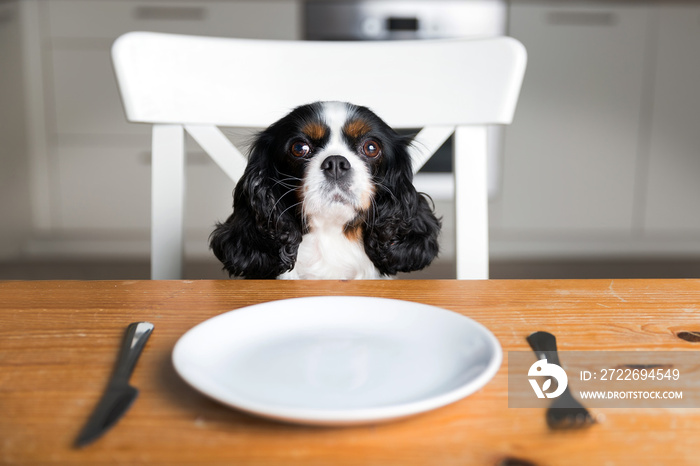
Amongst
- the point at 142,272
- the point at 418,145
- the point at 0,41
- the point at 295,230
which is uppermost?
the point at 0,41

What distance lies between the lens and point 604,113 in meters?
2.54

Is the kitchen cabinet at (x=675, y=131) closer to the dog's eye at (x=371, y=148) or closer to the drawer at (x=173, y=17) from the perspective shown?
the drawer at (x=173, y=17)

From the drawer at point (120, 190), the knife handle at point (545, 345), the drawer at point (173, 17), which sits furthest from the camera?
the drawer at point (120, 190)

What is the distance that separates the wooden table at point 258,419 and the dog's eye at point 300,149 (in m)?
0.45

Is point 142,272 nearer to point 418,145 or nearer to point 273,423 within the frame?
point 418,145

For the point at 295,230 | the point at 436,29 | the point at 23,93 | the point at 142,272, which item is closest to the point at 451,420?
the point at 295,230

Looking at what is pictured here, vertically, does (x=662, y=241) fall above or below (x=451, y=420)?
below

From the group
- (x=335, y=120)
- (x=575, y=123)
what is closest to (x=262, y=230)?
(x=335, y=120)

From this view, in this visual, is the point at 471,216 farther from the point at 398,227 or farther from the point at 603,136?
the point at 603,136

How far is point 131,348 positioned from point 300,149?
2.02 feet

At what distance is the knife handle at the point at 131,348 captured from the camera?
0.41 meters

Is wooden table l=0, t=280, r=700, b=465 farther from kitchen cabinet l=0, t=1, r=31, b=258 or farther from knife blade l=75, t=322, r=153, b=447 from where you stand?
kitchen cabinet l=0, t=1, r=31, b=258

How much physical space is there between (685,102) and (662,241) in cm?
63

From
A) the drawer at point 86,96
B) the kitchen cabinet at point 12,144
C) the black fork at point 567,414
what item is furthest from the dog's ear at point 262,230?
the kitchen cabinet at point 12,144
